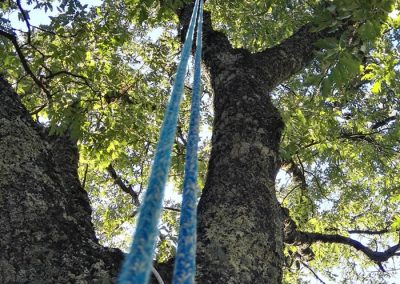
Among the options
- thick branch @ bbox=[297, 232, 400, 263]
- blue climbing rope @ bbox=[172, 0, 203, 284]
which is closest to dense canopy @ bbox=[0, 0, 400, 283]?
thick branch @ bbox=[297, 232, 400, 263]

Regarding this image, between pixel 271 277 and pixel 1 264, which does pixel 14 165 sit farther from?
pixel 271 277

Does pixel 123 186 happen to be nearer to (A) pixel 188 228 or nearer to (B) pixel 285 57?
(B) pixel 285 57

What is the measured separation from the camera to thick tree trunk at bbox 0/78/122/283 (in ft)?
5.00

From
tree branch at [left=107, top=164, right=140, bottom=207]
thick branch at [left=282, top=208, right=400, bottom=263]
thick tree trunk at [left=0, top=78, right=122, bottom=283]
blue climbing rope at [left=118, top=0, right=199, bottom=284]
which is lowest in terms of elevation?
blue climbing rope at [left=118, top=0, right=199, bottom=284]

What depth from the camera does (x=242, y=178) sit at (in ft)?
6.52

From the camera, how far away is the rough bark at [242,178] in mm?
1714

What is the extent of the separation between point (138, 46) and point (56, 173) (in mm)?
5595

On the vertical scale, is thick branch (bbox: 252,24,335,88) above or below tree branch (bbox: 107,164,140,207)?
below

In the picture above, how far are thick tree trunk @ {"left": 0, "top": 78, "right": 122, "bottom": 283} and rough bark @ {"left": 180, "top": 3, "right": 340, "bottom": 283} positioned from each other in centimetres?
40

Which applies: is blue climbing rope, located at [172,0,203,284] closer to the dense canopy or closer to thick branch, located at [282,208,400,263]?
the dense canopy

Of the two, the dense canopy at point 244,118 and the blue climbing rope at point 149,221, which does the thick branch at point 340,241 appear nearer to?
the dense canopy at point 244,118

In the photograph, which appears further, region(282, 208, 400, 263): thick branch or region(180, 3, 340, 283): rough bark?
region(282, 208, 400, 263): thick branch

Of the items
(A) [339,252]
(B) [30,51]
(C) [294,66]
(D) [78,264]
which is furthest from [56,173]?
(A) [339,252]

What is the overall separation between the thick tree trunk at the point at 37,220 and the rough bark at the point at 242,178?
1.32 feet
